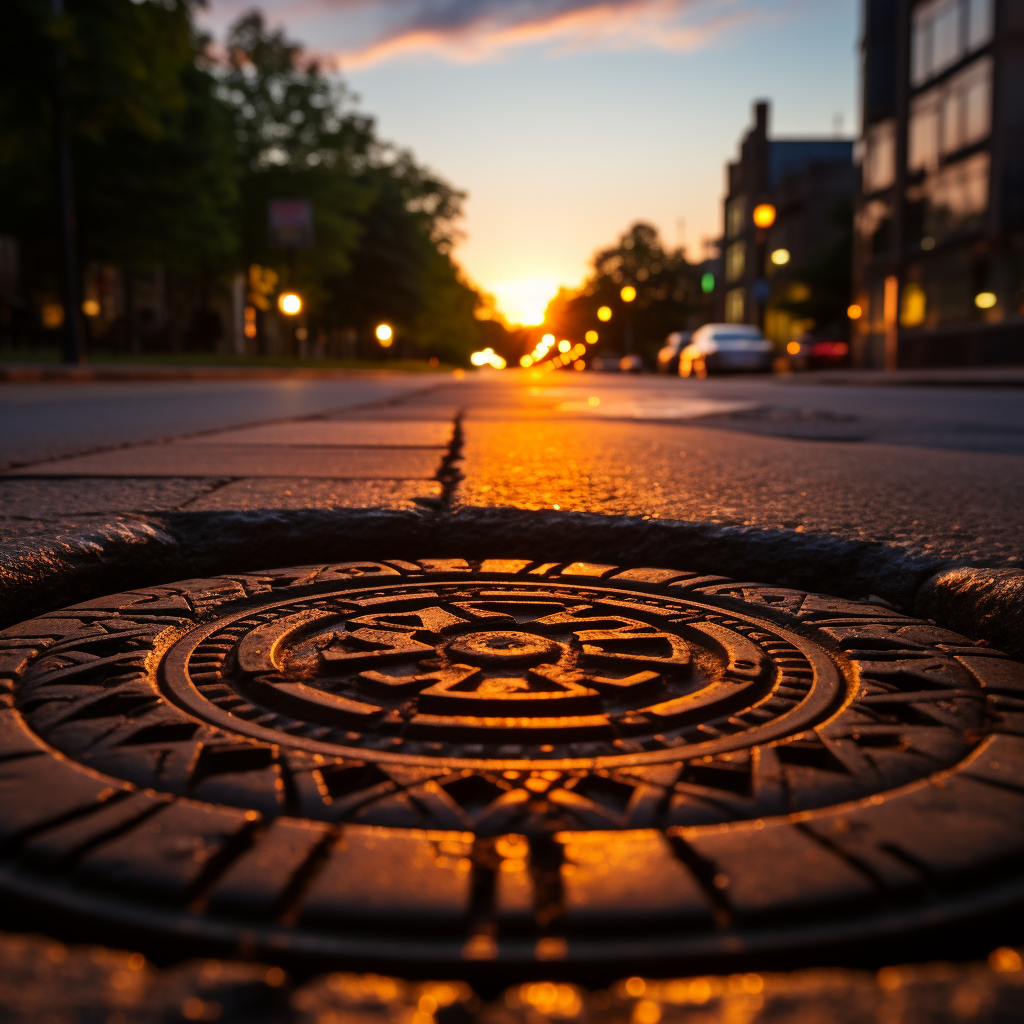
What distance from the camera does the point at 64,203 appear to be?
48.1 feet

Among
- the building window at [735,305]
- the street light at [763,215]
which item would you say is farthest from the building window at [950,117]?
the building window at [735,305]

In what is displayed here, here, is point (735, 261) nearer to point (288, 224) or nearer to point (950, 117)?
point (950, 117)

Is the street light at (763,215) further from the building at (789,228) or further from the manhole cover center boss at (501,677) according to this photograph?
the building at (789,228)

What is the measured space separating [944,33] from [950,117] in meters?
2.35

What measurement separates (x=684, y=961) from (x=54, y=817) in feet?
1.79

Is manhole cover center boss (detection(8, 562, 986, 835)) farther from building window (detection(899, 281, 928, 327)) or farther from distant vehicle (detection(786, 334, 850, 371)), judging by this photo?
distant vehicle (detection(786, 334, 850, 371))

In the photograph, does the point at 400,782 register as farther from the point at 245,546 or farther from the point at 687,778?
the point at 245,546

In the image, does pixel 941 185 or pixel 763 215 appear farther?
pixel 941 185

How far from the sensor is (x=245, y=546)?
6.98ft

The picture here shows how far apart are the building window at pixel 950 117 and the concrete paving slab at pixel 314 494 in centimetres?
2658

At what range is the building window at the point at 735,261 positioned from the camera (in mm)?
57719

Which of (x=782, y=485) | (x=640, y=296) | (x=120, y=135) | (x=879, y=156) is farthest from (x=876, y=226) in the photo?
(x=640, y=296)

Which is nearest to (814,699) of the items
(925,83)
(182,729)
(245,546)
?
(182,729)

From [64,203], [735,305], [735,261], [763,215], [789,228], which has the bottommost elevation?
[64,203]
